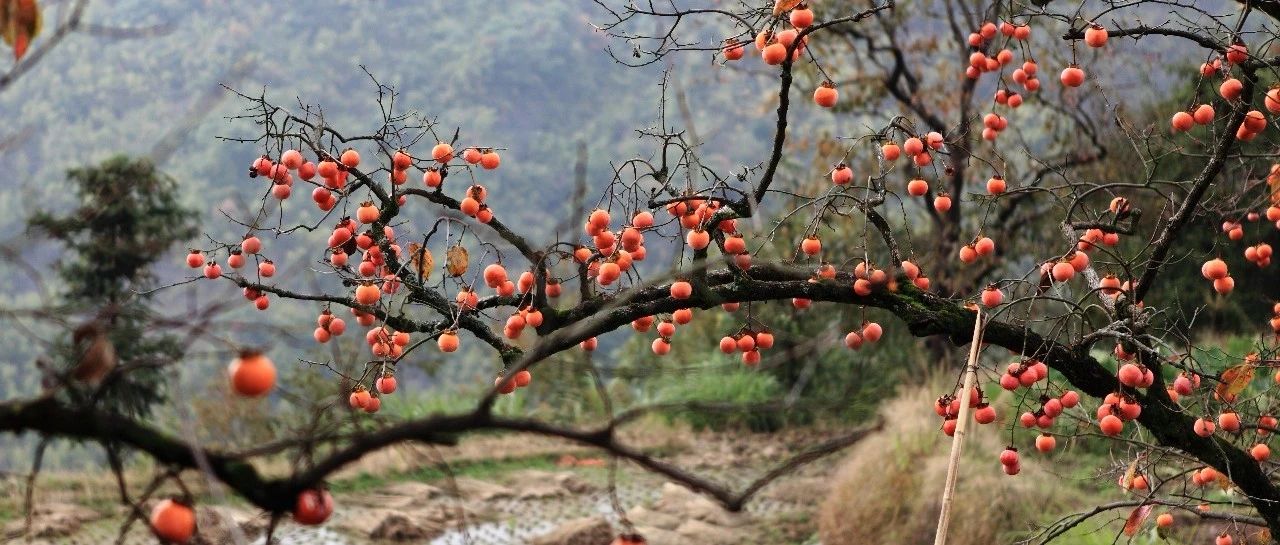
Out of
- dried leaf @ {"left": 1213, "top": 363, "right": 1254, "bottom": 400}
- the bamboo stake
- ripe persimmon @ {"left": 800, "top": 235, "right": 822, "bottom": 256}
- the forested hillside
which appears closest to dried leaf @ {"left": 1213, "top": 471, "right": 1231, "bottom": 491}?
dried leaf @ {"left": 1213, "top": 363, "right": 1254, "bottom": 400}

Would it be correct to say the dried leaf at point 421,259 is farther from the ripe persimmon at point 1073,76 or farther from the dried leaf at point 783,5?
the ripe persimmon at point 1073,76

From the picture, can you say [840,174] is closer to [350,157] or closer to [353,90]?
[350,157]

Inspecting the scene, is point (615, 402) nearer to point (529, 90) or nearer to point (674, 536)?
point (674, 536)

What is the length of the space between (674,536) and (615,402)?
164 inches

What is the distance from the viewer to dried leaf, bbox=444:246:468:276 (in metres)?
2.77

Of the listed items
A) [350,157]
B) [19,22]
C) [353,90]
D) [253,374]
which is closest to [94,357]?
[253,374]

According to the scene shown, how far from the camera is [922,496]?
5633 mm

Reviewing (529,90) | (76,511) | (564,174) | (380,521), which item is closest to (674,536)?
(380,521)

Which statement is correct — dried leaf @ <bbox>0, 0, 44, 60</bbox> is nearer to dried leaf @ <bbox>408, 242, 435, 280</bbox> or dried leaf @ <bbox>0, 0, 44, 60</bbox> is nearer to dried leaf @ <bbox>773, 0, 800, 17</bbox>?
dried leaf @ <bbox>408, 242, 435, 280</bbox>

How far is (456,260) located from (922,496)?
3543 millimetres

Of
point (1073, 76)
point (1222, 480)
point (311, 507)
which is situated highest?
point (1073, 76)

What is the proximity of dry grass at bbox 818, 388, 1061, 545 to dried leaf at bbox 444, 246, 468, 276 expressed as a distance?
3.42 meters

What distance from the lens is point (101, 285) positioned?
789cm

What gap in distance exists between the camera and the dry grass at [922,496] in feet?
17.9
